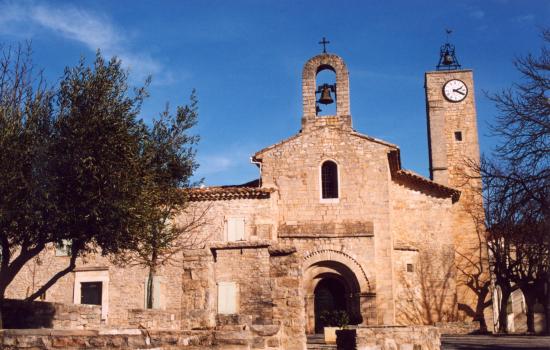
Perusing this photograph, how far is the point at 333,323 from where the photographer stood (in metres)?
21.8

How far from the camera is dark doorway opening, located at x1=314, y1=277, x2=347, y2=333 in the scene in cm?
2483

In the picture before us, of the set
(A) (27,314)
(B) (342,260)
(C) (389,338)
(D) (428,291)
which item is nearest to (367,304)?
(B) (342,260)

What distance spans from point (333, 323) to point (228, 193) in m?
A: 6.81

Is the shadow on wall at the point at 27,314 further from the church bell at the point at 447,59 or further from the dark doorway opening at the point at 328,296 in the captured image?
the church bell at the point at 447,59

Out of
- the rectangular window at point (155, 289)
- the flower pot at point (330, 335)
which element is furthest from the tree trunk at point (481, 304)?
the rectangular window at point (155, 289)

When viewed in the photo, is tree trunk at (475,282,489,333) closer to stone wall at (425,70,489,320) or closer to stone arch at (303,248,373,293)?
stone wall at (425,70,489,320)

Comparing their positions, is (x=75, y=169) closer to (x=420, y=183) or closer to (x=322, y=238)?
(x=322, y=238)

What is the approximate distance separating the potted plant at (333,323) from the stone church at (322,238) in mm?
522

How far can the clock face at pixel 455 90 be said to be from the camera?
34.1m

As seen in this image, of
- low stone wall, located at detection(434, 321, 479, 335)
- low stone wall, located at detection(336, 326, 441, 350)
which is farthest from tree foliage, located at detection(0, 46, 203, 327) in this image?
low stone wall, located at detection(434, 321, 479, 335)

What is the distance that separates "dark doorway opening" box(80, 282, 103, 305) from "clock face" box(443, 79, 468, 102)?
20746mm

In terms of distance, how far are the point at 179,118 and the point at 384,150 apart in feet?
37.3

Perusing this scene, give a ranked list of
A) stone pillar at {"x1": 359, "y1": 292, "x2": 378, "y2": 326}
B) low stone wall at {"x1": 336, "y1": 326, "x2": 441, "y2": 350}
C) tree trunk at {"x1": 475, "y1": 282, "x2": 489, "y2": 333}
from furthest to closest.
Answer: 1. tree trunk at {"x1": 475, "y1": 282, "x2": 489, "y2": 333}
2. stone pillar at {"x1": 359, "y1": 292, "x2": 378, "y2": 326}
3. low stone wall at {"x1": 336, "y1": 326, "x2": 441, "y2": 350}

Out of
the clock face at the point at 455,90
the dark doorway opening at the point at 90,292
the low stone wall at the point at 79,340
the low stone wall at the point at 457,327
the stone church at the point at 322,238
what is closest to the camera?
the low stone wall at the point at 79,340
